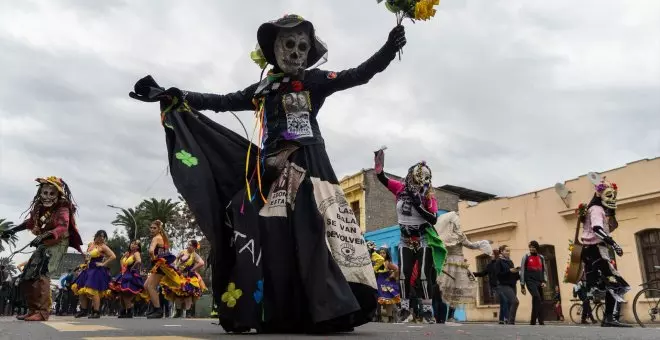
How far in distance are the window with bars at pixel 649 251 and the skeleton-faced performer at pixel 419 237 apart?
14.0 meters

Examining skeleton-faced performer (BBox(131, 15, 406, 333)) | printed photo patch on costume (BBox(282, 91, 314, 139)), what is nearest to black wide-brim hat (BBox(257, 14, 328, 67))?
skeleton-faced performer (BBox(131, 15, 406, 333))

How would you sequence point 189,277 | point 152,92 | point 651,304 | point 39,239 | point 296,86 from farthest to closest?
1. point 189,277
2. point 651,304
3. point 39,239
4. point 296,86
5. point 152,92

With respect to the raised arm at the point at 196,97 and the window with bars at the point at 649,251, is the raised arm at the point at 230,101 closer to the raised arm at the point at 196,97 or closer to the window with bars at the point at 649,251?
the raised arm at the point at 196,97

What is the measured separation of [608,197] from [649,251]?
41.8 feet

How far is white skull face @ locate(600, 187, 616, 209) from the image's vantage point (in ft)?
24.5

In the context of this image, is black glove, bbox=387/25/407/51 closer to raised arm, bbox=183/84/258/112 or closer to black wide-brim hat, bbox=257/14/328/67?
black wide-brim hat, bbox=257/14/328/67

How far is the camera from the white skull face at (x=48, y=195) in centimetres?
743

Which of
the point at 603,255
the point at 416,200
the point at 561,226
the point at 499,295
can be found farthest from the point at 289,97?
the point at 561,226

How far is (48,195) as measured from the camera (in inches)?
293

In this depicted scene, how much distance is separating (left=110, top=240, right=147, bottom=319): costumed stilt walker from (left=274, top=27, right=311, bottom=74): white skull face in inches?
391

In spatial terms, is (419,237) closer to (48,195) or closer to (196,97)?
(196,97)

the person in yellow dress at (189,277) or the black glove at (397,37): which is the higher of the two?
the black glove at (397,37)

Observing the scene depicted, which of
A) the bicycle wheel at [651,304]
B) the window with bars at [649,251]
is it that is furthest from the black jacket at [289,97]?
the window with bars at [649,251]

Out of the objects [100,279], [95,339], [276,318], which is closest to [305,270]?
[276,318]
